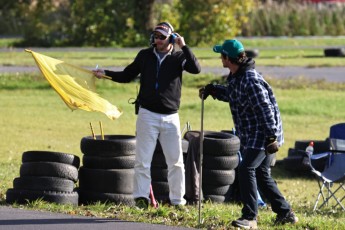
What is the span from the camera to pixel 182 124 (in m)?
20.8

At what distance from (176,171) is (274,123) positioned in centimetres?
150

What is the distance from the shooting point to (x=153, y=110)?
34.4 feet

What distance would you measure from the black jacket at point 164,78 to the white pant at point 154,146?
10cm

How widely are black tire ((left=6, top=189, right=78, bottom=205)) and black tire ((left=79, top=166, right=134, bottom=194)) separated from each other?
0.39m

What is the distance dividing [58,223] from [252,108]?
1991mm

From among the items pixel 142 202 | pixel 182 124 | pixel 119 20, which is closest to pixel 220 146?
pixel 142 202

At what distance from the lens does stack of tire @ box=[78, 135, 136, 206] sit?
11023 mm

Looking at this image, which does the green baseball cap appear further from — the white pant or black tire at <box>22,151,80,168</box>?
black tire at <box>22,151,80,168</box>

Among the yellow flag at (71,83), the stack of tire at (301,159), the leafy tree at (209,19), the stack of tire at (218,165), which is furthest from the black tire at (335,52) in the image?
the yellow flag at (71,83)

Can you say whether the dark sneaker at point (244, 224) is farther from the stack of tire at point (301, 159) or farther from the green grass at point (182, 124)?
the stack of tire at point (301, 159)

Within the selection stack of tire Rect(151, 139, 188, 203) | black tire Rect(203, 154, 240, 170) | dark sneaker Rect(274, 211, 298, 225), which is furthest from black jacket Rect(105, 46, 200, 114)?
black tire Rect(203, 154, 240, 170)

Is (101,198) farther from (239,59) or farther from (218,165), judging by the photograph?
(239,59)

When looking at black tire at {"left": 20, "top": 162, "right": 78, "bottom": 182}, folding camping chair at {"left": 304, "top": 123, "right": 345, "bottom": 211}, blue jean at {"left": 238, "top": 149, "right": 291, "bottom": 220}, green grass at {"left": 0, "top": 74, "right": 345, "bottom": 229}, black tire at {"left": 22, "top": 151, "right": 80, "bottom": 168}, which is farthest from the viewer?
folding camping chair at {"left": 304, "top": 123, "right": 345, "bottom": 211}

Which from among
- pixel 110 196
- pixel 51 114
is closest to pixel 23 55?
pixel 51 114
